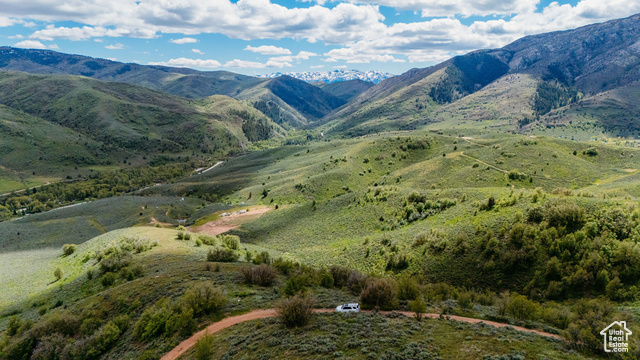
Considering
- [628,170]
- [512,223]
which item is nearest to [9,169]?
[512,223]

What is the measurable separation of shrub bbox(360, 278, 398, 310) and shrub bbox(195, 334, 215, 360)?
1176 cm

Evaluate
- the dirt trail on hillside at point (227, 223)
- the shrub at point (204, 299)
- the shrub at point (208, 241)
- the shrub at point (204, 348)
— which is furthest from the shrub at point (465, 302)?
the dirt trail on hillside at point (227, 223)

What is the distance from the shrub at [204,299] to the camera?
23953mm

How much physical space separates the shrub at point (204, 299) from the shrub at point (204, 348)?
5.19 meters

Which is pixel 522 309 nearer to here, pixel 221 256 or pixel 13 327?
pixel 221 256

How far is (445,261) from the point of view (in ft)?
115

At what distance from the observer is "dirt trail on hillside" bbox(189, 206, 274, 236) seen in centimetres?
7619

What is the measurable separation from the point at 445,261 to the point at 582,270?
12517 mm

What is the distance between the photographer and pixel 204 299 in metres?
24.5

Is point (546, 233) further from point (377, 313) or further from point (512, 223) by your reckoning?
point (377, 313)

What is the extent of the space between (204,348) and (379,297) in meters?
13.3

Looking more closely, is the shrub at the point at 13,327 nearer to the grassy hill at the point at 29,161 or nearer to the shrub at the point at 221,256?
the shrub at the point at 221,256

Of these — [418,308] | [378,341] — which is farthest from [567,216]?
[378,341]

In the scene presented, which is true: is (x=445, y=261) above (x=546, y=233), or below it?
below
